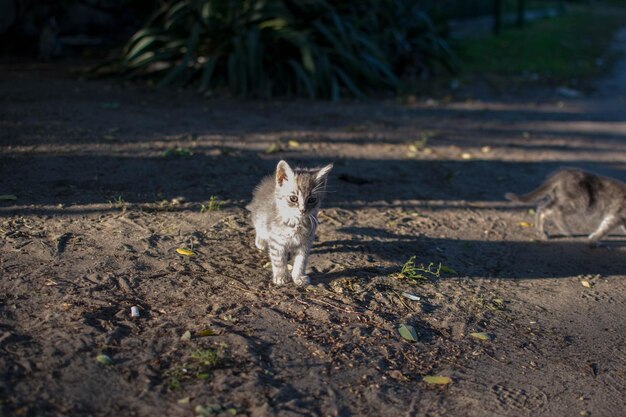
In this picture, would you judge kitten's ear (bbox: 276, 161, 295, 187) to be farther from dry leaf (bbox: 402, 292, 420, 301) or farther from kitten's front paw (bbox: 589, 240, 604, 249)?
kitten's front paw (bbox: 589, 240, 604, 249)

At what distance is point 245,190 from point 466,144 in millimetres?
4035

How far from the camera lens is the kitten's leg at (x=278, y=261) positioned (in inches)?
205

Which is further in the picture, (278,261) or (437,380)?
(278,261)

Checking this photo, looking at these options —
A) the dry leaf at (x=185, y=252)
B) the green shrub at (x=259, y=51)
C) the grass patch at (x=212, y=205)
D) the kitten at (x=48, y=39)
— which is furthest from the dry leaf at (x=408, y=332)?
the kitten at (x=48, y=39)

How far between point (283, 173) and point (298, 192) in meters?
0.19

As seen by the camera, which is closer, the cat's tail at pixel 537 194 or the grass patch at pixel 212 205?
the grass patch at pixel 212 205

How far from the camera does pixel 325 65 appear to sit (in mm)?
12219

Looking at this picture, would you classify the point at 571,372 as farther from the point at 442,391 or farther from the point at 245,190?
the point at 245,190

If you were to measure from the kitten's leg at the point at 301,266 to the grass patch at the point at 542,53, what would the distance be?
37.6 feet

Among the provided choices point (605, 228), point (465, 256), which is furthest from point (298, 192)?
point (605, 228)

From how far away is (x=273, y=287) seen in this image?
5211 millimetres

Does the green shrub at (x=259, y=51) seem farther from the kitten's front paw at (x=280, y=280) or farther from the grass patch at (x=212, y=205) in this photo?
the kitten's front paw at (x=280, y=280)

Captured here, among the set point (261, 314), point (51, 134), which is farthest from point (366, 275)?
point (51, 134)

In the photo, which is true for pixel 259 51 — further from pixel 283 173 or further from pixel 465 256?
pixel 283 173
